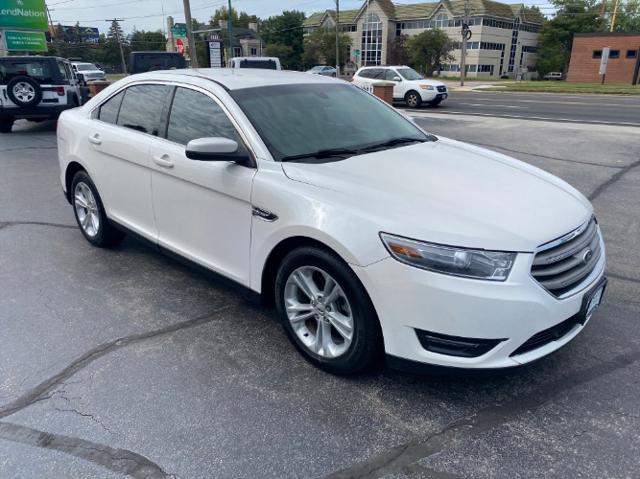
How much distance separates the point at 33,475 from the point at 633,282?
4.34 m

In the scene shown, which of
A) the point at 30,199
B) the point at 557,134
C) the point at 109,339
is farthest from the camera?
the point at 557,134

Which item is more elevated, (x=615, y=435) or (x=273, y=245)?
(x=273, y=245)

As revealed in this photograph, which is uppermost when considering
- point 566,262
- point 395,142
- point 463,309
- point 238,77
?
point 238,77

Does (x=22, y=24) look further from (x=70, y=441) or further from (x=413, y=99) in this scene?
(x=70, y=441)

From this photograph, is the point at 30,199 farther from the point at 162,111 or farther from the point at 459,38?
the point at 459,38

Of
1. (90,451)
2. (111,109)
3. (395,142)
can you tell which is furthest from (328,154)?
(111,109)

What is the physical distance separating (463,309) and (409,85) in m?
19.3

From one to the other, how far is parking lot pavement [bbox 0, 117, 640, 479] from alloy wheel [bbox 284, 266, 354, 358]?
21 cm

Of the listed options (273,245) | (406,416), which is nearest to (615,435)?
(406,416)

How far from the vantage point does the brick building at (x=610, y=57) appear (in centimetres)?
4819

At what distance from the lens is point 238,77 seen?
3.89m

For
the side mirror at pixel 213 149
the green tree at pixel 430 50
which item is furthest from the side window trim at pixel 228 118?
the green tree at pixel 430 50

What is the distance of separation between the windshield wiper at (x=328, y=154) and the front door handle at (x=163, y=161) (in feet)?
3.36

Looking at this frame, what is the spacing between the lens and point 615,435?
2.51 meters
